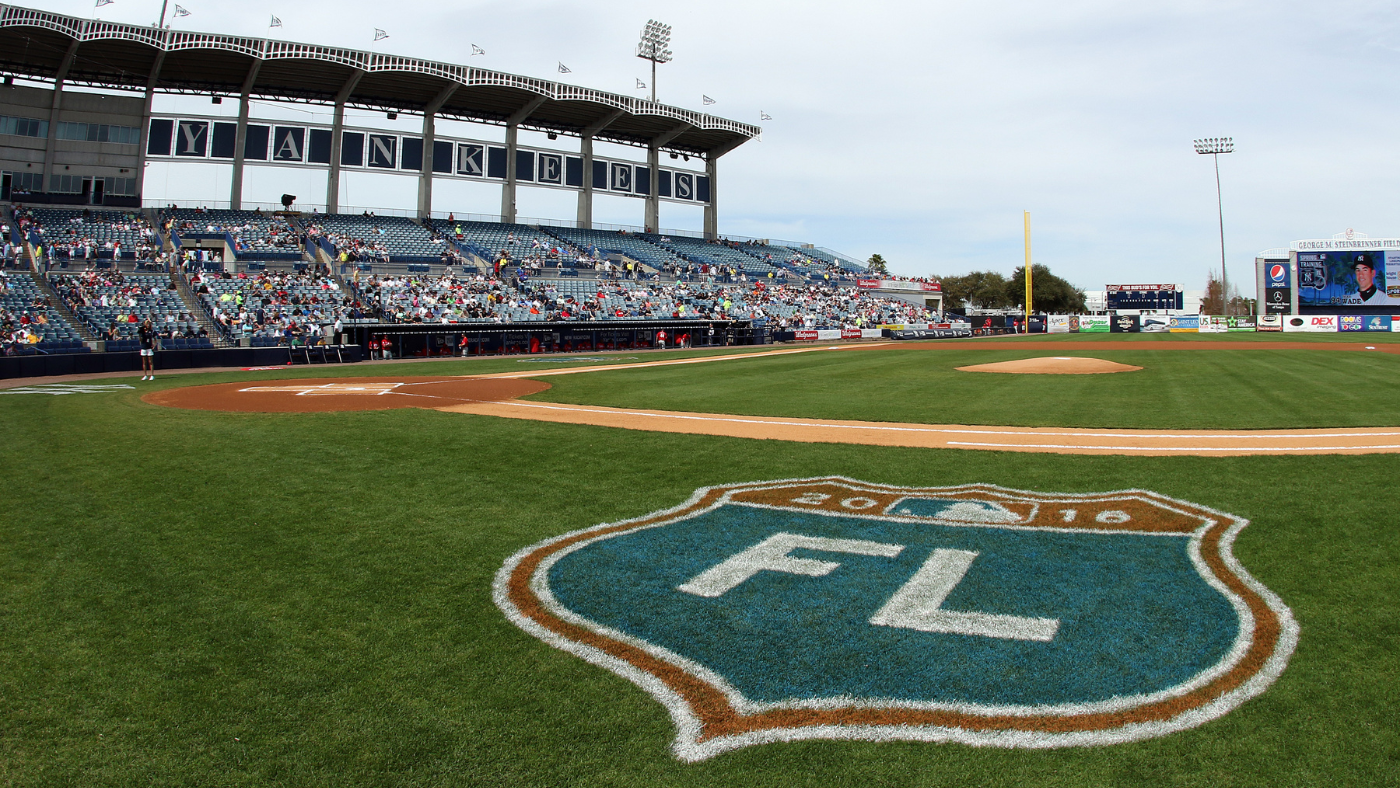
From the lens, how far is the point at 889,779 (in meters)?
2.78

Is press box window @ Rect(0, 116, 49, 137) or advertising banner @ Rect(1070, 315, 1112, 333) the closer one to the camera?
press box window @ Rect(0, 116, 49, 137)

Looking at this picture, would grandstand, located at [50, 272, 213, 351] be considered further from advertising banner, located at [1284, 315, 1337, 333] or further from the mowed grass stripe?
advertising banner, located at [1284, 315, 1337, 333]

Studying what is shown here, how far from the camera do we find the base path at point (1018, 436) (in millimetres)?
8984

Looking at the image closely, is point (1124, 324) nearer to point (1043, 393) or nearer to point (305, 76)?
point (1043, 393)

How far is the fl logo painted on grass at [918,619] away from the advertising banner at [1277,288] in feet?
229

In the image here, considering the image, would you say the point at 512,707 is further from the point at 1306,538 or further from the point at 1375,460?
the point at 1375,460

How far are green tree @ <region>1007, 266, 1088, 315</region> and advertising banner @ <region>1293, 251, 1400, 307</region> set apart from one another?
42.4 meters

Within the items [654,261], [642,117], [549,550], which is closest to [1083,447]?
[549,550]

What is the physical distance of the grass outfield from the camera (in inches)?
113

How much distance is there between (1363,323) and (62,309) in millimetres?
80496

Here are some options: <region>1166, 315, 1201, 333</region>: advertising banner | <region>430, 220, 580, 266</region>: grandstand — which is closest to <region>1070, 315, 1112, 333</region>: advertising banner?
<region>1166, 315, 1201, 333</region>: advertising banner

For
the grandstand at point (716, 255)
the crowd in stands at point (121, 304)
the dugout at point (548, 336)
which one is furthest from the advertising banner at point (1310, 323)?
the crowd in stands at point (121, 304)

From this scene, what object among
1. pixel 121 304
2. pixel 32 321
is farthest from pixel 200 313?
pixel 32 321

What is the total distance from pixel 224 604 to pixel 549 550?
197 centimetres
